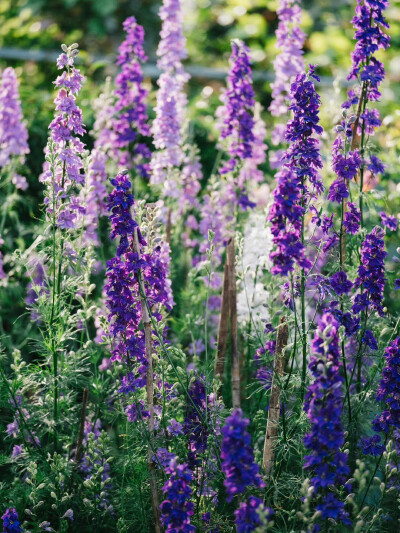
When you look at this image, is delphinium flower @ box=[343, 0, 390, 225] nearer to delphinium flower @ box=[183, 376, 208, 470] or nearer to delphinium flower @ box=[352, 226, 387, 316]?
delphinium flower @ box=[352, 226, 387, 316]

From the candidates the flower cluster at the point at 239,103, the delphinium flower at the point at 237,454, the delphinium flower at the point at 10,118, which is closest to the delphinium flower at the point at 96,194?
the delphinium flower at the point at 10,118

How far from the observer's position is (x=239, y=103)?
4.04 meters

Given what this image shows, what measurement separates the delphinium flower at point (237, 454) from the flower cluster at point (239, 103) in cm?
218

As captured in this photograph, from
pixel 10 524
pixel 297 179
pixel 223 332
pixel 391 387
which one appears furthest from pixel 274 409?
pixel 10 524

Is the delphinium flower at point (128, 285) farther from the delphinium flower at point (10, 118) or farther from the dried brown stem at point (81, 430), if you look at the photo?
the delphinium flower at point (10, 118)

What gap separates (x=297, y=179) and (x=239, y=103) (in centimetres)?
140

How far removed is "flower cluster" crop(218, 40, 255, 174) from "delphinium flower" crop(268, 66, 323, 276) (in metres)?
1.16

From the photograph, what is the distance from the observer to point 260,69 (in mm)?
10219

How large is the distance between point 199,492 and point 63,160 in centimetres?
151

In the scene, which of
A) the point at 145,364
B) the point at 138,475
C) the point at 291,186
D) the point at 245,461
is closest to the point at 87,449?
the point at 138,475

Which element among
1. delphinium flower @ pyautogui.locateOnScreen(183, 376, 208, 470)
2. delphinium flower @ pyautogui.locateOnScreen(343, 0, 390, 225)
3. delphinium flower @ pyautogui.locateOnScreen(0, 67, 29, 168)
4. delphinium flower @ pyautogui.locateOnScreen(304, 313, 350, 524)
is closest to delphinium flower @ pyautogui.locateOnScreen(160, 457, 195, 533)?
delphinium flower @ pyautogui.locateOnScreen(304, 313, 350, 524)

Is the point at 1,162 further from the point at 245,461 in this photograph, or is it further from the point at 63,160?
the point at 245,461

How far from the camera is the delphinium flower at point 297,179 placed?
2465 millimetres

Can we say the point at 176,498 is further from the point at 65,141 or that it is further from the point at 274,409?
the point at 65,141
